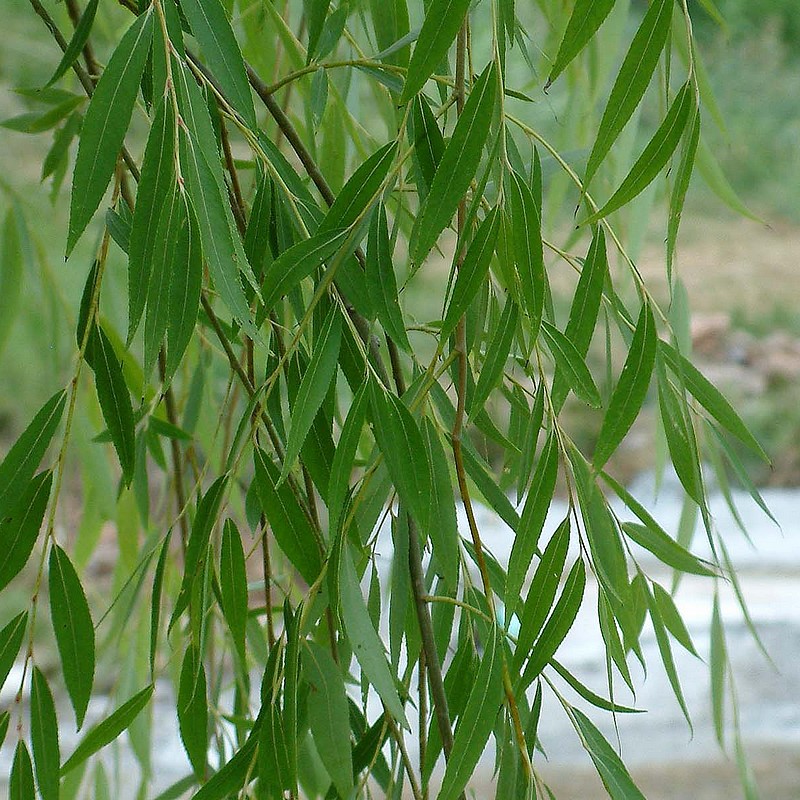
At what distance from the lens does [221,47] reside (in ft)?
0.98

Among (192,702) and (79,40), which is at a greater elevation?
(79,40)

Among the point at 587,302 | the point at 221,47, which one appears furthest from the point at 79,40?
the point at 587,302

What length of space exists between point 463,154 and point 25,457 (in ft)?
0.54

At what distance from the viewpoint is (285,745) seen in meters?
0.32

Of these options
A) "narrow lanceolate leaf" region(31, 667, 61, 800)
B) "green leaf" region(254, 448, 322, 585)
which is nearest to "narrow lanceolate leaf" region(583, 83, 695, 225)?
"green leaf" region(254, 448, 322, 585)

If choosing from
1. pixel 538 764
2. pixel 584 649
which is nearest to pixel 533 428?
pixel 538 764

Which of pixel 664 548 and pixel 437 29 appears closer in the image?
pixel 437 29

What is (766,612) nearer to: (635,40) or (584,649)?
(584,649)

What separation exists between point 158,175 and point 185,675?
0.16m

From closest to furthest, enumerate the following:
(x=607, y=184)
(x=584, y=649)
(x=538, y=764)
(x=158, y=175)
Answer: (x=158, y=175), (x=607, y=184), (x=538, y=764), (x=584, y=649)

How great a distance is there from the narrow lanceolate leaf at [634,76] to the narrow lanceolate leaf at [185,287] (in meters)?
0.10

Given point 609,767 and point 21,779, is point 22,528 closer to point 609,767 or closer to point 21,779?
point 21,779

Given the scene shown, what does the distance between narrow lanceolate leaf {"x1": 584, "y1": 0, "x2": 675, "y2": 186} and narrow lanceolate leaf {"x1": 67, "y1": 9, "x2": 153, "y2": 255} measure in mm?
113

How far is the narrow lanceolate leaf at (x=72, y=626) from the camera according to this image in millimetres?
356
